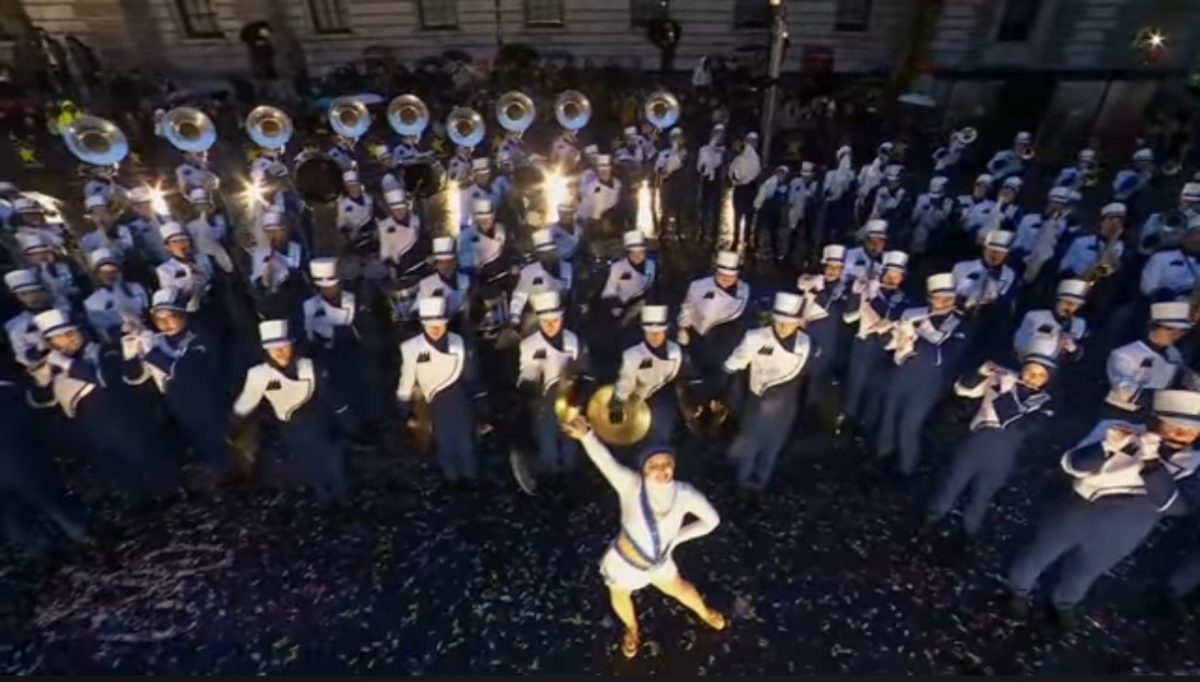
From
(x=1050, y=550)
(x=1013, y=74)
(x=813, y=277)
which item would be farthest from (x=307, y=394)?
(x=1013, y=74)

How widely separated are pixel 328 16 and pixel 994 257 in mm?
19673

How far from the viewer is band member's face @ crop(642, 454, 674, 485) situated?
4.68m

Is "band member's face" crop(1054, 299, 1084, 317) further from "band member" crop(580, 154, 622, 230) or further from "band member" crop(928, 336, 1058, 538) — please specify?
"band member" crop(580, 154, 622, 230)

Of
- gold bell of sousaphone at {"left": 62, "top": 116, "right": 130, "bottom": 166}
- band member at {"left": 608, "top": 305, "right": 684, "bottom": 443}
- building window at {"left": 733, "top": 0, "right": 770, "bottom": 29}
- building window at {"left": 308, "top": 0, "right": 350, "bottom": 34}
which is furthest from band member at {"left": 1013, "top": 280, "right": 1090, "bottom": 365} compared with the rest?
building window at {"left": 308, "top": 0, "right": 350, "bottom": 34}

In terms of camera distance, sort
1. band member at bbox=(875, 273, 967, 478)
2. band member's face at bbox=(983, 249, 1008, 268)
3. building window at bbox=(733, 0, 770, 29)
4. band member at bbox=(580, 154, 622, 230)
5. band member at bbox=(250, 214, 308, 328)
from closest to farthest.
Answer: band member at bbox=(875, 273, 967, 478)
band member's face at bbox=(983, 249, 1008, 268)
band member at bbox=(250, 214, 308, 328)
band member at bbox=(580, 154, 622, 230)
building window at bbox=(733, 0, 770, 29)

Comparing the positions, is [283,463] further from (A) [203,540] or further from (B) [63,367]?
(B) [63,367]

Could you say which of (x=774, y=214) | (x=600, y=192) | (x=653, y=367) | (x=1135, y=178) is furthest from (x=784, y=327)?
(x=1135, y=178)

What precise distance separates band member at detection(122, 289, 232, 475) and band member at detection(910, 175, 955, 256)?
9.83 m

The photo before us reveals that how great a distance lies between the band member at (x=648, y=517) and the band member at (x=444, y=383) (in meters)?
2.06

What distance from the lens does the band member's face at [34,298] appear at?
7.04 meters

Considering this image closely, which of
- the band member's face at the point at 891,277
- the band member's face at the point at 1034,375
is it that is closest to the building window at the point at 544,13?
the band member's face at the point at 891,277

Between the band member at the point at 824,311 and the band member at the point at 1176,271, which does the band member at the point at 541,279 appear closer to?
the band member at the point at 824,311

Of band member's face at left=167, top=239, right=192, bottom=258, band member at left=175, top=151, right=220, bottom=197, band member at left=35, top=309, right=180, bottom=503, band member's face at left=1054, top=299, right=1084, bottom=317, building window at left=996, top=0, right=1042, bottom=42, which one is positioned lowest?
band member at left=35, top=309, right=180, bottom=503

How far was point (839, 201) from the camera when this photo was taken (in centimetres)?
1195
